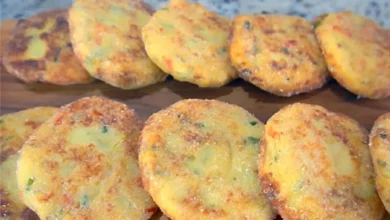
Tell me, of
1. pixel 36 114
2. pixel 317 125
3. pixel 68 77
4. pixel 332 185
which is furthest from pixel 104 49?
pixel 332 185

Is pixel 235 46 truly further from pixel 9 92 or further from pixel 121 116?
pixel 9 92

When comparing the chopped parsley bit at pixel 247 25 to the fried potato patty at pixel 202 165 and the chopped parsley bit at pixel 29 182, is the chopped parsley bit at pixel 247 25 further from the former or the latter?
the chopped parsley bit at pixel 29 182

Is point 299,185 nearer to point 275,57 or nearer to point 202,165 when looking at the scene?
point 202,165

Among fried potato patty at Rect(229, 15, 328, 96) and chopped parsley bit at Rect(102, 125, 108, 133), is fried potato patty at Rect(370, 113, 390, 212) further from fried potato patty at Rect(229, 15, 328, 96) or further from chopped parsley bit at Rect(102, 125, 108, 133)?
chopped parsley bit at Rect(102, 125, 108, 133)

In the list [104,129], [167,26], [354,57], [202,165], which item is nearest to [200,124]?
[202,165]

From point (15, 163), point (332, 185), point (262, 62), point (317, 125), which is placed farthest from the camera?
point (262, 62)

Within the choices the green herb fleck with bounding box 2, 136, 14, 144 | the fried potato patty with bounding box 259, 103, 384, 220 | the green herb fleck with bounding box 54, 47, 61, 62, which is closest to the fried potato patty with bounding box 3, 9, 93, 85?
the green herb fleck with bounding box 54, 47, 61, 62

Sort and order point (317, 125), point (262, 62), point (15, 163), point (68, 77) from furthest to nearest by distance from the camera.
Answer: point (68, 77)
point (262, 62)
point (15, 163)
point (317, 125)
